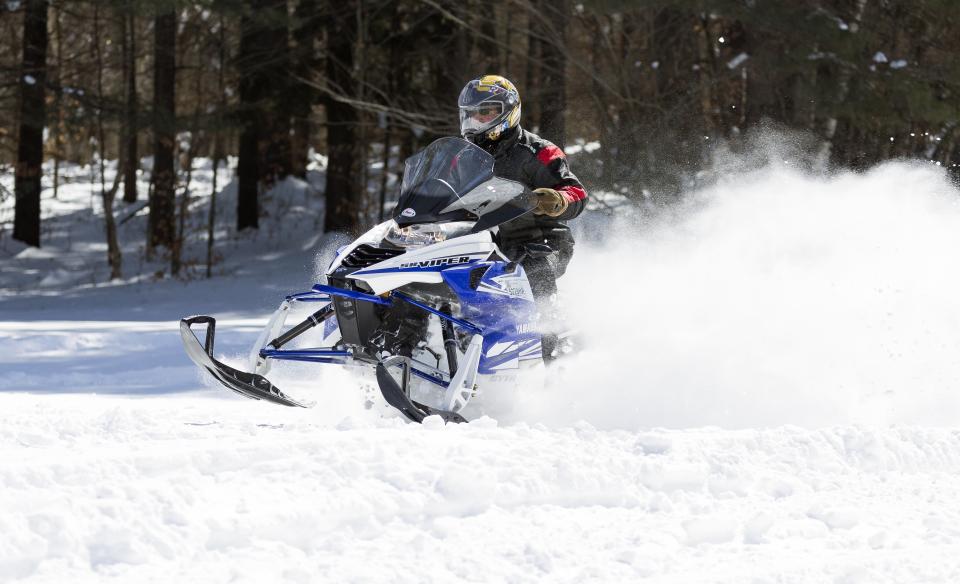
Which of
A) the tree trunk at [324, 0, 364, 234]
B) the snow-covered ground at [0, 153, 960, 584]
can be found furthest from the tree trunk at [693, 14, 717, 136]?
the tree trunk at [324, 0, 364, 234]

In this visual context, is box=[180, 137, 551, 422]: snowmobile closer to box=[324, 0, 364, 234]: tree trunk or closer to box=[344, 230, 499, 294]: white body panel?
box=[344, 230, 499, 294]: white body panel

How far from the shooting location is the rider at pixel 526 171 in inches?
254

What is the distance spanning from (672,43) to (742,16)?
316 cm

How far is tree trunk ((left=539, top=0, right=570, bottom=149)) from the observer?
1525cm

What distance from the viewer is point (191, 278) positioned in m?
20.4

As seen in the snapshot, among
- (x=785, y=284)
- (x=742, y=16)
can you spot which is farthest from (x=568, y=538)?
(x=742, y=16)

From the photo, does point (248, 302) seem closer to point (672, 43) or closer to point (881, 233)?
point (672, 43)

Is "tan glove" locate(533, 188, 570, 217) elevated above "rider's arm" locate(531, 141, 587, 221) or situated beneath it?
situated beneath

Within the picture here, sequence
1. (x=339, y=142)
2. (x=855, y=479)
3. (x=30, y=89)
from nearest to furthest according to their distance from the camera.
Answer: (x=855, y=479)
(x=30, y=89)
(x=339, y=142)

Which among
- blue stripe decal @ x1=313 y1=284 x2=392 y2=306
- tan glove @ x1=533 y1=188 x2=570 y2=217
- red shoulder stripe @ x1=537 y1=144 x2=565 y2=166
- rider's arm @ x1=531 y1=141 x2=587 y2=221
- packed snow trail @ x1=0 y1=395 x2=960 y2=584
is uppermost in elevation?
red shoulder stripe @ x1=537 y1=144 x2=565 y2=166

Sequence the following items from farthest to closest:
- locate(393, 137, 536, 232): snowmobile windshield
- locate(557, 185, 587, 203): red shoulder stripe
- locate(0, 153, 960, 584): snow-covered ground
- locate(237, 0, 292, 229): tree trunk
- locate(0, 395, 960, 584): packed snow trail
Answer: locate(237, 0, 292, 229): tree trunk, locate(557, 185, 587, 203): red shoulder stripe, locate(393, 137, 536, 232): snowmobile windshield, locate(0, 153, 960, 584): snow-covered ground, locate(0, 395, 960, 584): packed snow trail

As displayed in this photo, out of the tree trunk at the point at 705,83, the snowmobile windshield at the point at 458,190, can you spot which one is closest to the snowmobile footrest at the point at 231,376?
the snowmobile windshield at the point at 458,190

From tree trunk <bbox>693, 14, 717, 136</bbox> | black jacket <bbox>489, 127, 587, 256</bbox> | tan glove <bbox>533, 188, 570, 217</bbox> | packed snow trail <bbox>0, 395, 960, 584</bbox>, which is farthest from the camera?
tree trunk <bbox>693, 14, 717, 136</bbox>

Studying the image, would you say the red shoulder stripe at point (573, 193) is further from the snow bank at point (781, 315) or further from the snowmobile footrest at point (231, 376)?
the snowmobile footrest at point (231, 376)
